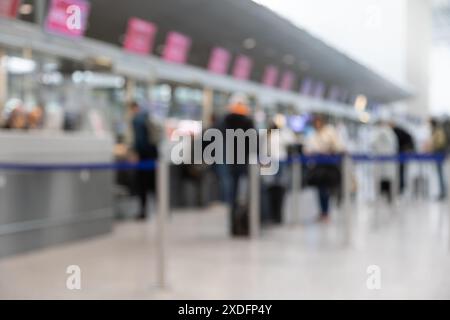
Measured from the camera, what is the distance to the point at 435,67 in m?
23.1

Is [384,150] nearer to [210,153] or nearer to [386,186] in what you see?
[386,186]

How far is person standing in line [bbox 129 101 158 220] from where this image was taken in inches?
297

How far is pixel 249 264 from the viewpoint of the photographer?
463 centimetres

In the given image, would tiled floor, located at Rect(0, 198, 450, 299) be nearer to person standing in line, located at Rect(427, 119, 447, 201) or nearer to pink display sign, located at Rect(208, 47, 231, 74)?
pink display sign, located at Rect(208, 47, 231, 74)

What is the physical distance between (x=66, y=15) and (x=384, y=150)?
627 cm

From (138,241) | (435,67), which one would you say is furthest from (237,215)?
(435,67)

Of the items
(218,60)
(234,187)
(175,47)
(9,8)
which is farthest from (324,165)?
(9,8)

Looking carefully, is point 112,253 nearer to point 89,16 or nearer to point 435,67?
point 89,16

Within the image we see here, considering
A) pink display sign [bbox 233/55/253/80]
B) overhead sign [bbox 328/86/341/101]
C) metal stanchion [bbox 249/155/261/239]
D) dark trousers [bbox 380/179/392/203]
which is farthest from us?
pink display sign [bbox 233/55/253/80]

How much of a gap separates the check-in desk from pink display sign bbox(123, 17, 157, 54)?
3.98 ft

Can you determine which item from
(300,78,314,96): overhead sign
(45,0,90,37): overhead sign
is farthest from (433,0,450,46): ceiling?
(45,0,90,37): overhead sign

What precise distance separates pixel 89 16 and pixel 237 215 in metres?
3.08

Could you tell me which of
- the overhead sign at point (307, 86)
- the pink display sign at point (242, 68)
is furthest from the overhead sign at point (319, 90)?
the pink display sign at point (242, 68)

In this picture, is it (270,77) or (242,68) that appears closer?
(242,68)
